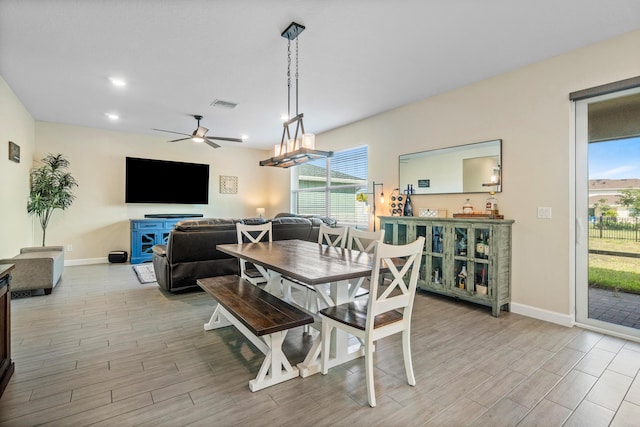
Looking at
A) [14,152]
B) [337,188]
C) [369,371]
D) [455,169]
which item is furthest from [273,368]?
[14,152]

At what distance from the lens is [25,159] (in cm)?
493

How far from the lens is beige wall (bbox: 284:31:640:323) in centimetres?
292

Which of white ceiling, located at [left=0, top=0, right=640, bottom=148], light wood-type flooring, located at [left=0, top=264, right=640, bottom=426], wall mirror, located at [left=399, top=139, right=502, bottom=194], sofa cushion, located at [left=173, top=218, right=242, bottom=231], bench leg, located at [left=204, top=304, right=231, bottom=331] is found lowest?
light wood-type flooring, located at [left=0, top=264, right=640, bottom=426]

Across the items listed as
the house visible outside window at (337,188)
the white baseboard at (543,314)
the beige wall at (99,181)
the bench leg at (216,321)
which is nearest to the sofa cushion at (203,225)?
the bench leg at (216,321)

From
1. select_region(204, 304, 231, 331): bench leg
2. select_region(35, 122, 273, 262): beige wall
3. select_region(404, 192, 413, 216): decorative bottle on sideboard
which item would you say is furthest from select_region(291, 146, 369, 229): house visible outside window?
select_region(204, 304, 231, 331): bench leg

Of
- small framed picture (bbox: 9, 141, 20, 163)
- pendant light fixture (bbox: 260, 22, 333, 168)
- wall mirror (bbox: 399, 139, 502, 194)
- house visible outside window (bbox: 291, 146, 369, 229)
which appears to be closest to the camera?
pendant light fixture (bbox: 260, 22, 333, 168)

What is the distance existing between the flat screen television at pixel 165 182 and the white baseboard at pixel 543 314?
652 centimetres

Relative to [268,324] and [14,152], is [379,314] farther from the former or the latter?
[14,152]

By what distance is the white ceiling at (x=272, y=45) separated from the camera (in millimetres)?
2387

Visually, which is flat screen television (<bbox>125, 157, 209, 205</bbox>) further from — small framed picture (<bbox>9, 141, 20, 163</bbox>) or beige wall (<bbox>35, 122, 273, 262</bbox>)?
small framed picture (<bbox>9, 141, 20, 163</bbox>)

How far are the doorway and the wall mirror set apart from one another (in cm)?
77

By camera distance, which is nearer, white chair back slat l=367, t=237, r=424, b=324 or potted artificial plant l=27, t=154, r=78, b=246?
white chair back slat l=367, t=237, r=424, b=324

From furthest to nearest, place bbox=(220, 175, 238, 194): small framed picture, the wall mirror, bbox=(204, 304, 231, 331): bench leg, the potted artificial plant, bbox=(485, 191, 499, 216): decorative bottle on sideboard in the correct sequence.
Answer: bbox=(220, 175, 238, 194): small framed picture
the potted artificial plant
the wall mirror
bbox=(485, 191, 499, 216): decorative bottle on sideboard
bbox=(204, 304, 231, 331): bench leg

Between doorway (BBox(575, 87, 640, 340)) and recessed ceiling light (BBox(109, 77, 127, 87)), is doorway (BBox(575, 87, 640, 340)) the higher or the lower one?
the lower one
